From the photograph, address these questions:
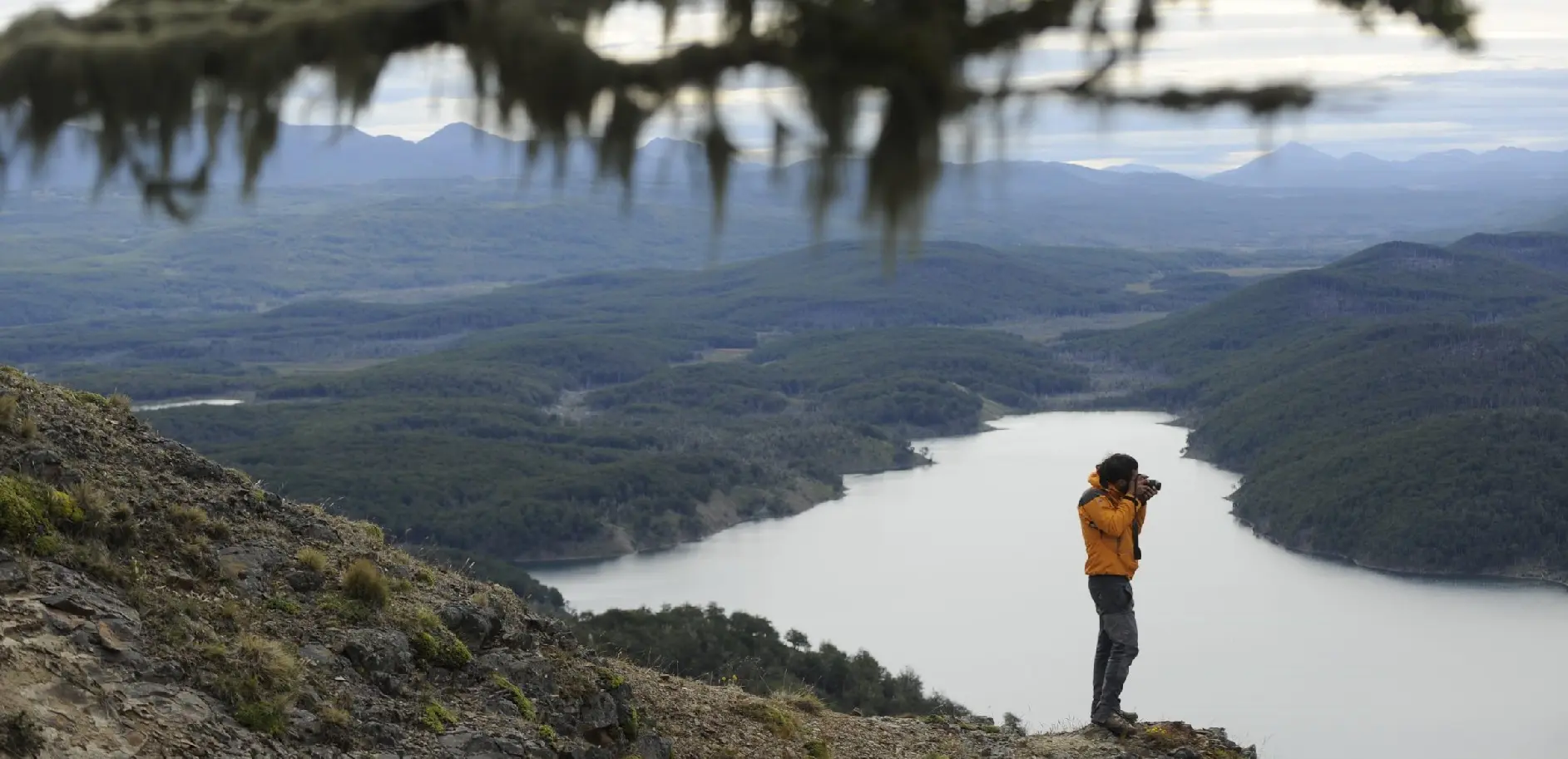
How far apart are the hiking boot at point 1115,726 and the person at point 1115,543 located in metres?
0.62

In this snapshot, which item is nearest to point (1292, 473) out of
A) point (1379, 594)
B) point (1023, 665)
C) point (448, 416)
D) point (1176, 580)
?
point (1379, 594)

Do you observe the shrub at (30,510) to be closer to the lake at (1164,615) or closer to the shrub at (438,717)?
the shrub at (438,717)

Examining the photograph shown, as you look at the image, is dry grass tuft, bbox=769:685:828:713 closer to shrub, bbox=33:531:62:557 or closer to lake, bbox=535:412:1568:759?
shrub, bbox=33:531:62:557

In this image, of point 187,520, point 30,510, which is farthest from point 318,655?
point 30,510

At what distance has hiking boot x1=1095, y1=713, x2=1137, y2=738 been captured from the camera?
11625 millimetres

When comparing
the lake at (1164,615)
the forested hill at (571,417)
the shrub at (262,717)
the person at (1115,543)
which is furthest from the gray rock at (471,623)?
the forested hill at (571,417)

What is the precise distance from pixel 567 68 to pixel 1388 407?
12784cm

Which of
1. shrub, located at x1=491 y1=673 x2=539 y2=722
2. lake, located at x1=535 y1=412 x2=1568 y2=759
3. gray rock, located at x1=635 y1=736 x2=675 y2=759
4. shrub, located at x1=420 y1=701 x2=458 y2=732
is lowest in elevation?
lake, located at x1=535 y1=412 x2=1568 y2=759

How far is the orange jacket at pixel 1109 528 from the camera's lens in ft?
33.8

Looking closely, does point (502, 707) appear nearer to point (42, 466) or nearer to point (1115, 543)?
point (42, 466)

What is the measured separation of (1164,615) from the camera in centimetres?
6638

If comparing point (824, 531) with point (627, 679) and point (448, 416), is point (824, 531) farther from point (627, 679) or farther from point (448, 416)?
point (627, 679)

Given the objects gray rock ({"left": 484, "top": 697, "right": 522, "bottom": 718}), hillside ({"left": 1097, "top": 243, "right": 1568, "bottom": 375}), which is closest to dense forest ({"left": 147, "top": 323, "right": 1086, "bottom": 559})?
hillside ({"left": 1097, "top": 243, "right": 1568, "bottom": 375})

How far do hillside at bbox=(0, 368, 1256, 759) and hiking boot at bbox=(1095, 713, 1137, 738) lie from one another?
0.09 meters
